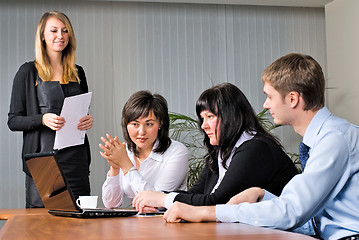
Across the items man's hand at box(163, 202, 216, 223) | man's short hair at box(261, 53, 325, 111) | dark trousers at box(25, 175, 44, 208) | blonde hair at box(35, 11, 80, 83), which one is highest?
blonde hair at box(35, 11, 80, 83)

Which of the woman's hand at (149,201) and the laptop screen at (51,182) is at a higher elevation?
the laptop screen at (51,182)

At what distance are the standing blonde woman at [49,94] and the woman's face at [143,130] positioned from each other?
0.25m

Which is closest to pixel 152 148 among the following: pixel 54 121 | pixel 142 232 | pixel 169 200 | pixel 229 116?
pixel 54 121

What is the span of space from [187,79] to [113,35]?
0.90 meters

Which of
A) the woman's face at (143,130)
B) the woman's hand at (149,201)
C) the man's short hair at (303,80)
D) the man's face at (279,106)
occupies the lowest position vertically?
the woman's hand at (149,201)

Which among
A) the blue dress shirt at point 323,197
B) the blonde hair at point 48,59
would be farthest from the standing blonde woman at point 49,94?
the blue dress shirt at point 323,197

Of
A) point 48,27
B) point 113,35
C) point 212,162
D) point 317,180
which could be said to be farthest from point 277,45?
point 317,180

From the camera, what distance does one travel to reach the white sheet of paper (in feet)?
9.54

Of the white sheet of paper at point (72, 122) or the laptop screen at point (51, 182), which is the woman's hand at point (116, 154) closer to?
the white sheet of paper at point (72, 122)

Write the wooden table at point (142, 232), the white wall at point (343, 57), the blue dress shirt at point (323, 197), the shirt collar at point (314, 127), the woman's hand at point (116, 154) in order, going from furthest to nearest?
1. the white wall at point (343, 57)
2. the woman's hand at point (116, 154)
3. the shirt collar at point (314, 127)
4. the blue dress shirt at point (323, 197)
5. the wooden table at point (142, 232)

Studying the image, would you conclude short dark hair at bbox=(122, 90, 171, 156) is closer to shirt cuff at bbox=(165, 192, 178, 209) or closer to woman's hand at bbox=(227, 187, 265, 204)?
shirt cuff at bbox=(165, 192, 178, 209)

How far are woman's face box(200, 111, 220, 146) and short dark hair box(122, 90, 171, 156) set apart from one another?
748mm

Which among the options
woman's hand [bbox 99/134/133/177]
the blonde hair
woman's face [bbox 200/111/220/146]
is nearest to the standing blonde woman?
the blonde hair

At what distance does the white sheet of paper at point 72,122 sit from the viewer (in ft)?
9.54
